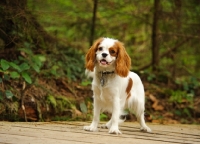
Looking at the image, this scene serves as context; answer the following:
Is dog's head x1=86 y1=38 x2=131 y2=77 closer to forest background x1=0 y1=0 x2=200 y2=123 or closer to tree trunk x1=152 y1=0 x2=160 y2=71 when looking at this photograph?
forest background x1=0 y1=0 x2=200 y2=123

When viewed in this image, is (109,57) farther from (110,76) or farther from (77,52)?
(77,52)

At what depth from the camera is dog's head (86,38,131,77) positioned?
381 cm

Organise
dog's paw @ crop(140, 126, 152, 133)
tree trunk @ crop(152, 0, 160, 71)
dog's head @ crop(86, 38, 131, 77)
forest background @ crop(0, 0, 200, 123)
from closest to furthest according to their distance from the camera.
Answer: dog's head @ crop(86, 38, 131, 77) < dog's paw @ crop(140, 126, 152, 133) < forest background @ crop(0, 0, 200, 123) < tree trunk @ crop(152, 0, 160, 71)

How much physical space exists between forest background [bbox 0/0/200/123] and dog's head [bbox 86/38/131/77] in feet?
4.60

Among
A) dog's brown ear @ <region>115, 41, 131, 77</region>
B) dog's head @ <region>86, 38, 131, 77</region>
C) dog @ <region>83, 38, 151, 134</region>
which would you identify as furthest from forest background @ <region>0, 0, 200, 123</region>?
dog's brown ear @ <region>115, 41, 131, 77</region>

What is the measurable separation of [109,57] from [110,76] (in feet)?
0.97

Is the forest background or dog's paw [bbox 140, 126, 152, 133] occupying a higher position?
the forest background

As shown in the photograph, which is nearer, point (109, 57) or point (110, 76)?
point (109, 57)

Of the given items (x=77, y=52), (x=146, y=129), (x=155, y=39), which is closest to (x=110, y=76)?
(x=146, y=129)

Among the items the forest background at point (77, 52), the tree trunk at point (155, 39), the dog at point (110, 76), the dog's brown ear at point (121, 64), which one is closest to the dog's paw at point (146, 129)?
the dog at point (110, 76)

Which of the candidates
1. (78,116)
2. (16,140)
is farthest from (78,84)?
(16,140)

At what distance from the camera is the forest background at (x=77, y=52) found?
516 cm

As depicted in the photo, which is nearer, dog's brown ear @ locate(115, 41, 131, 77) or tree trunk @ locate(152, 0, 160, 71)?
dog's brown ear @ locate(115, 41, 131, 77)

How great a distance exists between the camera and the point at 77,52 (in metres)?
7.38
